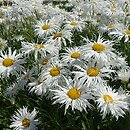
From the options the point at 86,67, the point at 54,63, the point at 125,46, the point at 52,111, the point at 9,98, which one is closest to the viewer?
the point at 86,67

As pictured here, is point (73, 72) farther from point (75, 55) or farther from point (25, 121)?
point (25, 121)

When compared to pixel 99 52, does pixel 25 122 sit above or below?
below

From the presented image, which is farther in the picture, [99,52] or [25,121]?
[25,121]

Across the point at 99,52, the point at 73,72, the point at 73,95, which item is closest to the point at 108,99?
the point at 73,95

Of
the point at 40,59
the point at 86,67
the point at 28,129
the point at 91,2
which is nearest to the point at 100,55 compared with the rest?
the point at 86,67

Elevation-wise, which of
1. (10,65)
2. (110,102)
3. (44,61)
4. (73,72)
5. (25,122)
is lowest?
(25,122)

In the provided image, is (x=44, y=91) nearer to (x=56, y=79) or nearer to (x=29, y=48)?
(x=56, y=79)

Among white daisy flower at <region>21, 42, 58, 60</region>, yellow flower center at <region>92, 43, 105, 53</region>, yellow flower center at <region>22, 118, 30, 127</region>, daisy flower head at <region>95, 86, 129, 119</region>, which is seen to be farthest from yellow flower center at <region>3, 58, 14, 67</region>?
daisy flower head at <region>95, 86, 129, 119</region>
